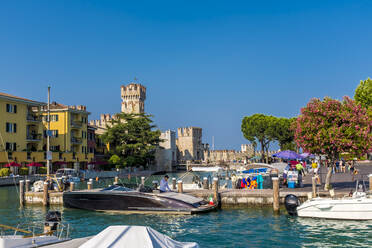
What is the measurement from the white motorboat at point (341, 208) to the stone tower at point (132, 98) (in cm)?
9295

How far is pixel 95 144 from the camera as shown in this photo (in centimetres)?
7431

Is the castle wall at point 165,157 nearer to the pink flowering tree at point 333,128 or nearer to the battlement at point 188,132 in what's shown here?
the battlement at point 188,132

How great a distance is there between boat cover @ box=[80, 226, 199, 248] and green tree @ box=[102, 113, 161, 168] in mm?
65743

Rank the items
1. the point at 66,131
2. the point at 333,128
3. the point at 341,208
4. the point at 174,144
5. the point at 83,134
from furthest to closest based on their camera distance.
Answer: the point at 174,144 → the point at 83,134 → the point at 66,131 → the point at 333,128 → the point at 341,208

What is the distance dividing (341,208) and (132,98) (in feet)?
317

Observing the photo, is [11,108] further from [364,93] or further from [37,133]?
[364,93]

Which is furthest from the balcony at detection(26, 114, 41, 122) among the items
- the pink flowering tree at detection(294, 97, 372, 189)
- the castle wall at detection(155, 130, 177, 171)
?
the pink flowering tree at detection(294, 97, 372, 189)

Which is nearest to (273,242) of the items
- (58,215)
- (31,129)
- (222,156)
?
(58,215)

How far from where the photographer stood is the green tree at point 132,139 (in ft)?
245

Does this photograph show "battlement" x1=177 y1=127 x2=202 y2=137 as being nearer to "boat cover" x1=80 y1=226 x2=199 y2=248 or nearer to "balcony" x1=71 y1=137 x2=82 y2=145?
"balcony" x1=71 y1=137 x2=82 y2=145

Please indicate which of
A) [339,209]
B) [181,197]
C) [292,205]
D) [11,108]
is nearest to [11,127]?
[11,108]

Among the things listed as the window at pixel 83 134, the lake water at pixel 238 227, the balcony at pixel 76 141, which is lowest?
the lake water at pixel 238 227

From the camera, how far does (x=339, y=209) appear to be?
17.2 meters

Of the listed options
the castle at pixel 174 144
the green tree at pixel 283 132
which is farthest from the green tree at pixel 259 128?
the castle at pixel 174 144
